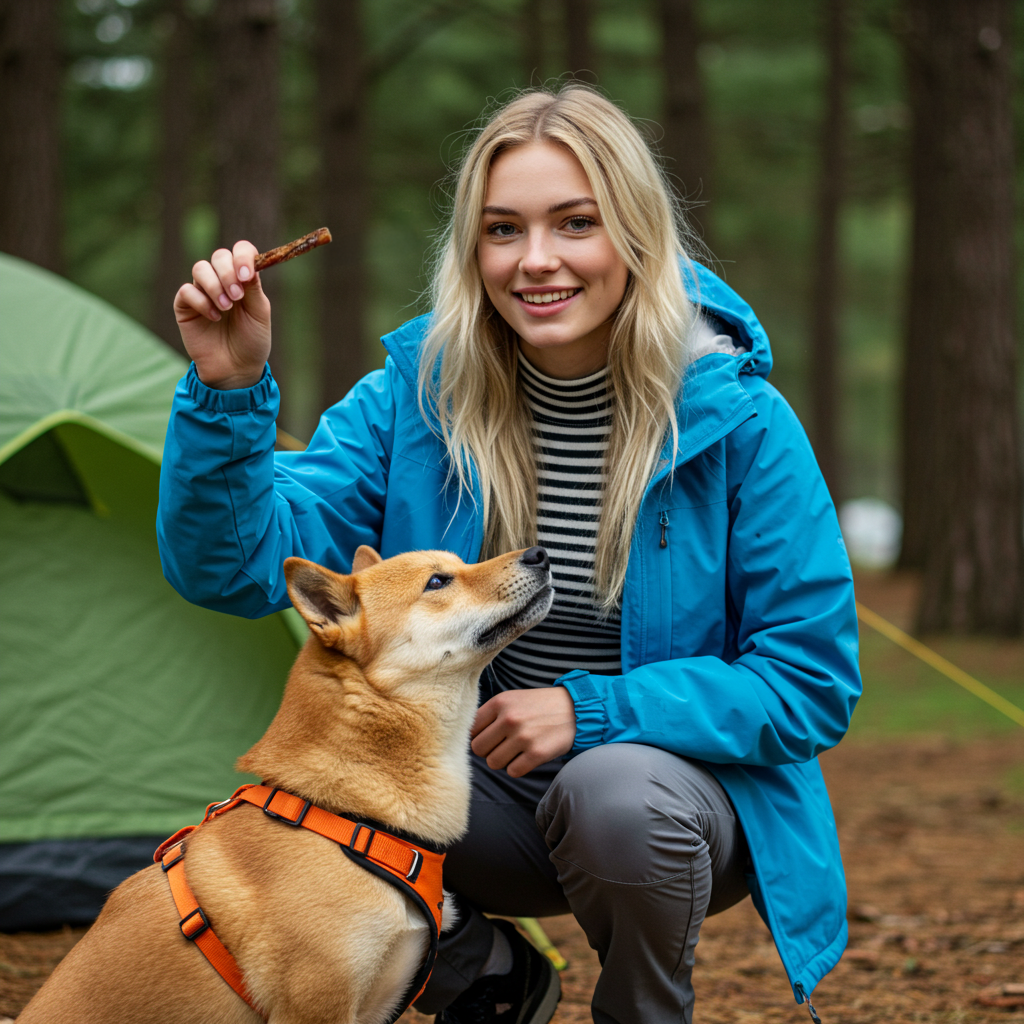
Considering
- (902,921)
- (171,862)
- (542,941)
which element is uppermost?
(171,862)

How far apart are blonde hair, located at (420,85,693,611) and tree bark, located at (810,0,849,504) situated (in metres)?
11.4

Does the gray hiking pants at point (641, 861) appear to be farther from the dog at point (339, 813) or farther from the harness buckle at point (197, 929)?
the harness buckle at point (197, 929)

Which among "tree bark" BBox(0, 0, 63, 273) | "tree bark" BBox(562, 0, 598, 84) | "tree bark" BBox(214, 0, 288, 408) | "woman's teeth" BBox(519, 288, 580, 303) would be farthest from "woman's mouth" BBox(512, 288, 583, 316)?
"tree bark" BBox(562, 0, 598, 84)

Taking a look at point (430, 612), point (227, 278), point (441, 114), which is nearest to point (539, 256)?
point (227, 278)

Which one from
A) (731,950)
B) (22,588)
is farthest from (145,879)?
(731,950)

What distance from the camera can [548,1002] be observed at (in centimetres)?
274

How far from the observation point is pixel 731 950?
3.72 m

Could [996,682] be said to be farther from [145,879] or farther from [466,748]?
[145,879]

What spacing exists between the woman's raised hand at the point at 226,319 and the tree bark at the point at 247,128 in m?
4.29

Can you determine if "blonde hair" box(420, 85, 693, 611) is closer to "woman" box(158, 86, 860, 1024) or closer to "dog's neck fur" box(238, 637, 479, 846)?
"woman" box(158, 86, 860, 1024)

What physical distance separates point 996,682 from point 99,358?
622cm

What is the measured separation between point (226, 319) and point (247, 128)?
15.3 feet

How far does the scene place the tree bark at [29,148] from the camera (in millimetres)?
9211

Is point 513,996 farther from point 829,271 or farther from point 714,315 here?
point 829,271
